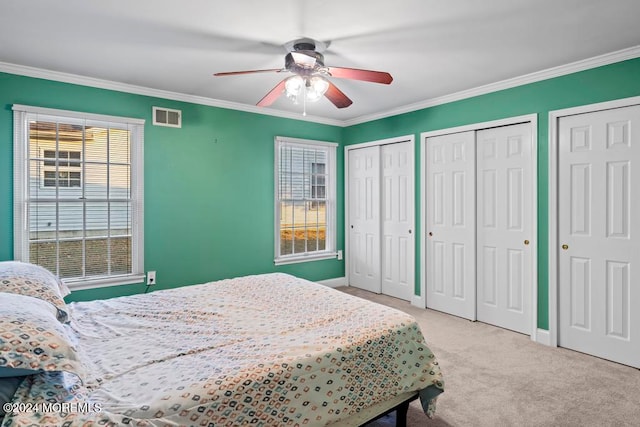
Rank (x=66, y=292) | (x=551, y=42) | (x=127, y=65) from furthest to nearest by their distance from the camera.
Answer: (x=127, y=65)
(x=551, y=42)
(x=66, y=292)

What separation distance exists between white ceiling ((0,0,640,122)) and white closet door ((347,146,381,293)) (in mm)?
1709

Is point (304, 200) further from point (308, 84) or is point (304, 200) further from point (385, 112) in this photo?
point (308, 84)

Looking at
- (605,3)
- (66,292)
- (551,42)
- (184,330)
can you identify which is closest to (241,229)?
(66,292)

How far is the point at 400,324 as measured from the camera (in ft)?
6.88

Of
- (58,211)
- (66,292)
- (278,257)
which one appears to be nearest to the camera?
(66,292)

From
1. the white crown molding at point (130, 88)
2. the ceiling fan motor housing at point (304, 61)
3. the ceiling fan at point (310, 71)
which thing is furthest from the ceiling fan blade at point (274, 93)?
the white crown molding at point (130, 88)

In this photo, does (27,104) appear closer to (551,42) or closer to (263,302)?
(263,302)

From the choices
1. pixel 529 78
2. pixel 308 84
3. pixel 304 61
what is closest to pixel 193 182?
pixel 308 84

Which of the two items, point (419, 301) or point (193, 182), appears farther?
point (419, 301)

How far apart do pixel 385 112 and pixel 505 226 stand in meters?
2.13

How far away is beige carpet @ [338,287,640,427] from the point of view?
2211 mm

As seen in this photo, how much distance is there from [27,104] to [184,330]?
2753 mm

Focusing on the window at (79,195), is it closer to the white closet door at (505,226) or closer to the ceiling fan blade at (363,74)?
the ceiling fan blade at (363,74)

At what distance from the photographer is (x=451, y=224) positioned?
4.20 m
